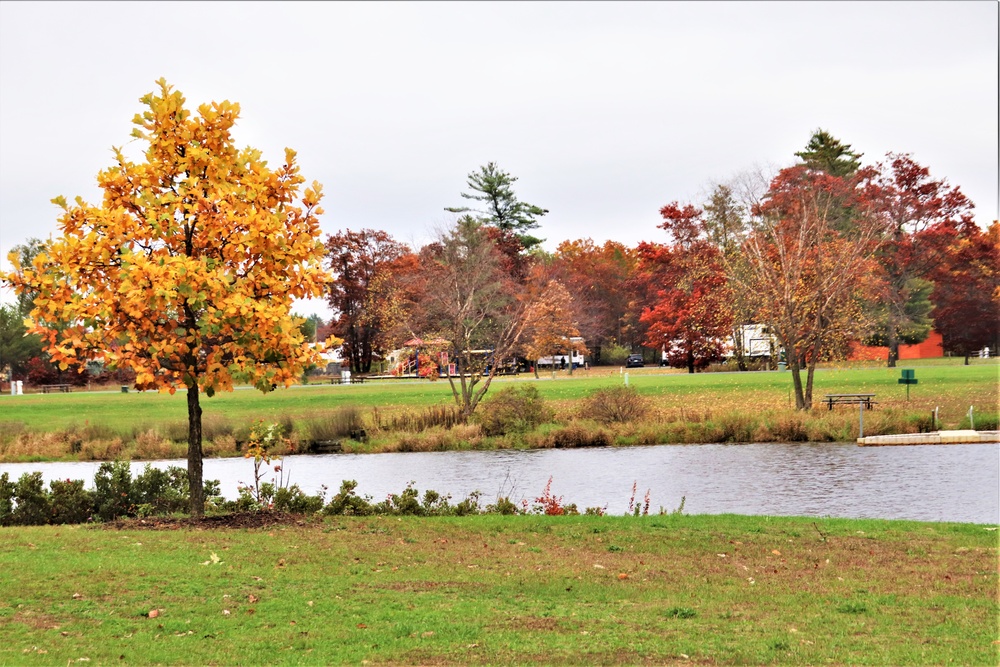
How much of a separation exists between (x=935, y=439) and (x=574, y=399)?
674 inches

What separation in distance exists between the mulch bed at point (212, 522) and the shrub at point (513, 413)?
72.6ft

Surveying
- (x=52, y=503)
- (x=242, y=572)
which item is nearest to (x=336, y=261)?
(x=52, y=503)

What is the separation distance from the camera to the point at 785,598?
10906mm

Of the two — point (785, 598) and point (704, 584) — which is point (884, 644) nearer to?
point (785, 598)

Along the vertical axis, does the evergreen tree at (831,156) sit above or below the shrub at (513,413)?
above

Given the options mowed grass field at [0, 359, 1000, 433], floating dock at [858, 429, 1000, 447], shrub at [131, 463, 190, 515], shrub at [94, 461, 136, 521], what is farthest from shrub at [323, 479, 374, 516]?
mowed grass field at [0, 359, 1000, 433]

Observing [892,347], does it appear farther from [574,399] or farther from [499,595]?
[499,595]

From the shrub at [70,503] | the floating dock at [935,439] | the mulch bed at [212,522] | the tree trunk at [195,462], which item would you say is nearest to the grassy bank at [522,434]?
the floating dock at [935,439]

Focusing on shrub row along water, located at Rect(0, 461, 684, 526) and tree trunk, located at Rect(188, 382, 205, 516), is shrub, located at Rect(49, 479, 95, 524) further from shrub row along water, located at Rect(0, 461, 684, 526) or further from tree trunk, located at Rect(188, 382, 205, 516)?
tree trunk, located at Rect(188, 382, 205, 516)

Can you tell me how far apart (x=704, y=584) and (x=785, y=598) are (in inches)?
43.2

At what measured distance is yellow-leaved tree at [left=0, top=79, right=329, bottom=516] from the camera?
14.2m

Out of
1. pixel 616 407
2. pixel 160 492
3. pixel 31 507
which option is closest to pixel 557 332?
pixel 616 407

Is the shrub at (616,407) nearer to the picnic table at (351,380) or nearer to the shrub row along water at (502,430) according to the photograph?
the shrub row along water at (502,430)

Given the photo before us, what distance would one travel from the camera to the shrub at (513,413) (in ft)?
126
